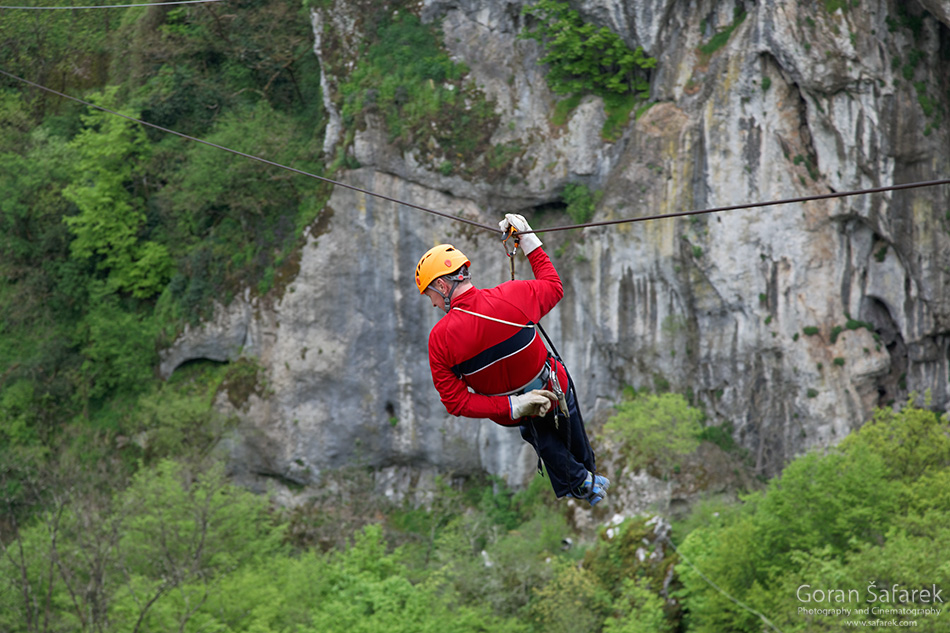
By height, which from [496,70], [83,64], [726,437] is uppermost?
[83,64]

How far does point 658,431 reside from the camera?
22.6 metres

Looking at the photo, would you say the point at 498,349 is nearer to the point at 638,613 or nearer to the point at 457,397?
the point at 457,397

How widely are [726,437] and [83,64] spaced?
26.2 metres

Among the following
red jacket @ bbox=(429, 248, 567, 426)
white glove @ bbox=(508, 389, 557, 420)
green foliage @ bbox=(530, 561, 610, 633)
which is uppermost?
red jacket @ bbox=(429, 248, 567, 426)

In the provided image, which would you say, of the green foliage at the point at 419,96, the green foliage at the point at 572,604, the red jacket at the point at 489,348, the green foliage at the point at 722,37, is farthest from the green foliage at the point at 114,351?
the red jacket at the point at 489,348

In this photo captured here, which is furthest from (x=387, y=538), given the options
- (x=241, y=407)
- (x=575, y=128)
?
(x=575, y=128)

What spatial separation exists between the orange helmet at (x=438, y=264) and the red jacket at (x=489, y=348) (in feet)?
0.71

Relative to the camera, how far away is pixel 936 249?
2100cm

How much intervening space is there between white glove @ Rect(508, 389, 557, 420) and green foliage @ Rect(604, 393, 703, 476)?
16.5 m

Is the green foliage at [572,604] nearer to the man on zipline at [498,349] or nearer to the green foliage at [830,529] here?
the green foliage at [830,529]

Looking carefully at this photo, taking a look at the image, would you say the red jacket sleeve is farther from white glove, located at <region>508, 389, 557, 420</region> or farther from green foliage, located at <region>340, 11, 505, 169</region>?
green foliage, located at <region>340, 11, 505, 169</region>

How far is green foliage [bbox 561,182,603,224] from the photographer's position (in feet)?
80.1

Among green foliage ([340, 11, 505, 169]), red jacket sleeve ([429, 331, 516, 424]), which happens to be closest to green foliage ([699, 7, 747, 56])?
green foliage ([340, 11, 505, 169])

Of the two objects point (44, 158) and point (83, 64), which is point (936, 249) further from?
point (83, 64)
